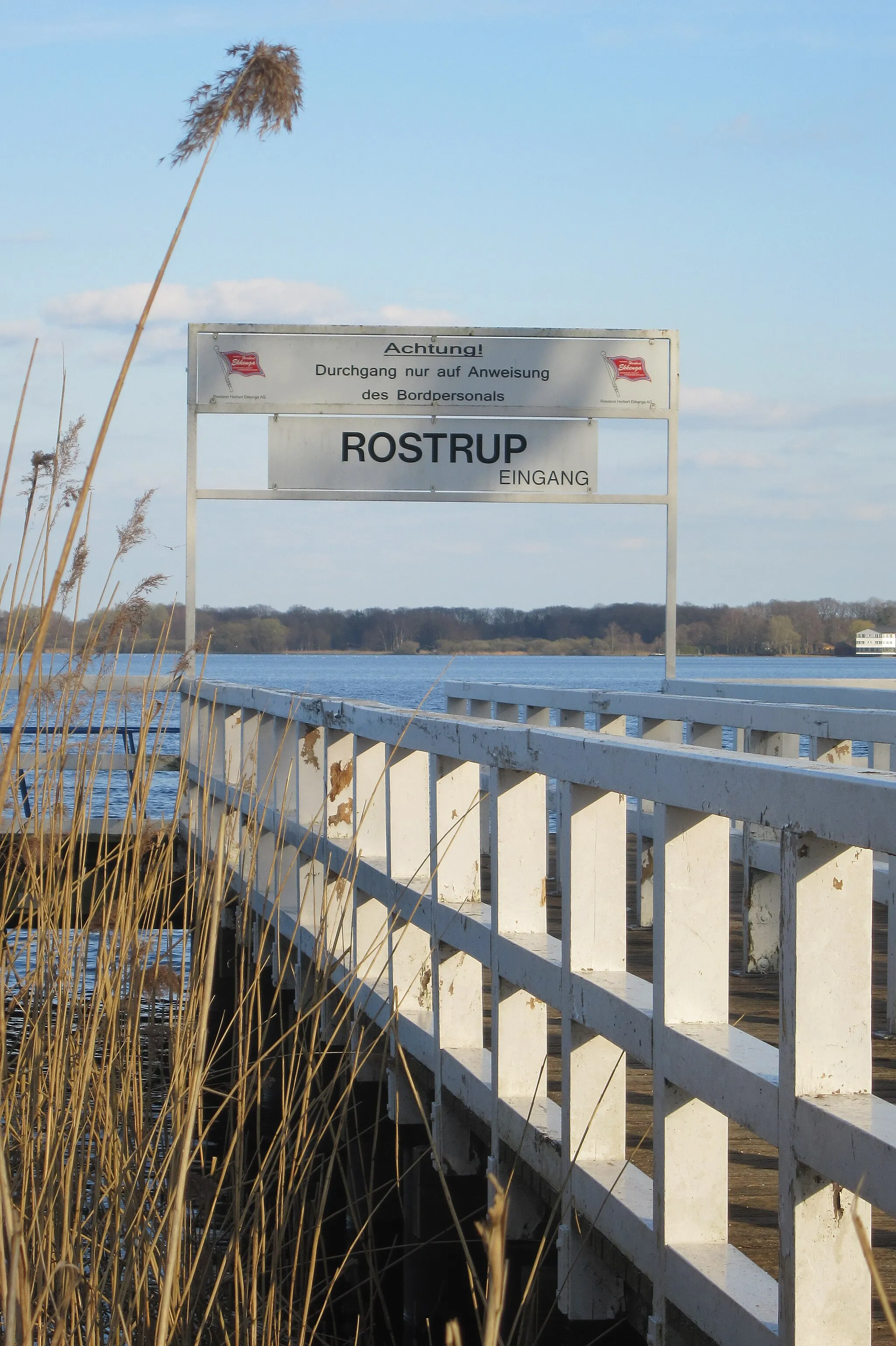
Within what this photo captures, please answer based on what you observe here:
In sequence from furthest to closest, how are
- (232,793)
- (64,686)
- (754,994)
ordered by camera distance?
1. (232,793)
2. (754,994)
3. (64,686)

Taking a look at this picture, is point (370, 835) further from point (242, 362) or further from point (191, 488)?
point (242, 362)

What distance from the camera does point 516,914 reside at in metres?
3.25

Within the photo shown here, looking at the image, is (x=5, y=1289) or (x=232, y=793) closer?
(x=5, y=1289)

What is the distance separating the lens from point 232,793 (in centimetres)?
745

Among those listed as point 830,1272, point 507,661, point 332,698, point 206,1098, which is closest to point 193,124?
point 830,1272

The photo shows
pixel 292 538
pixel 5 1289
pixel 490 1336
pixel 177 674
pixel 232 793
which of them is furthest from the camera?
pixel 292 538

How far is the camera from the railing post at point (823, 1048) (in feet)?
6.11

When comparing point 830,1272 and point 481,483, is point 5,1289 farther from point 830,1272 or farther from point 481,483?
point 481,483

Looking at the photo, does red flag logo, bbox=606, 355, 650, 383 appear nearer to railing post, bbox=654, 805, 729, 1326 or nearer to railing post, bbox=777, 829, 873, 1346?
railing post, bbox=654, 805, 729, 1326

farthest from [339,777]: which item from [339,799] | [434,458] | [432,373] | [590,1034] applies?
[432,373]

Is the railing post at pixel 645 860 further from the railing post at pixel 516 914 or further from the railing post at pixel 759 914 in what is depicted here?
the railing post at pixel 516 914

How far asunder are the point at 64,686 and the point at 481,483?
8.06 m

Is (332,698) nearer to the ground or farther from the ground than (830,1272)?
farther from the ground

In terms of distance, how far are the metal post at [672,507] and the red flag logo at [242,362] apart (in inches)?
112
